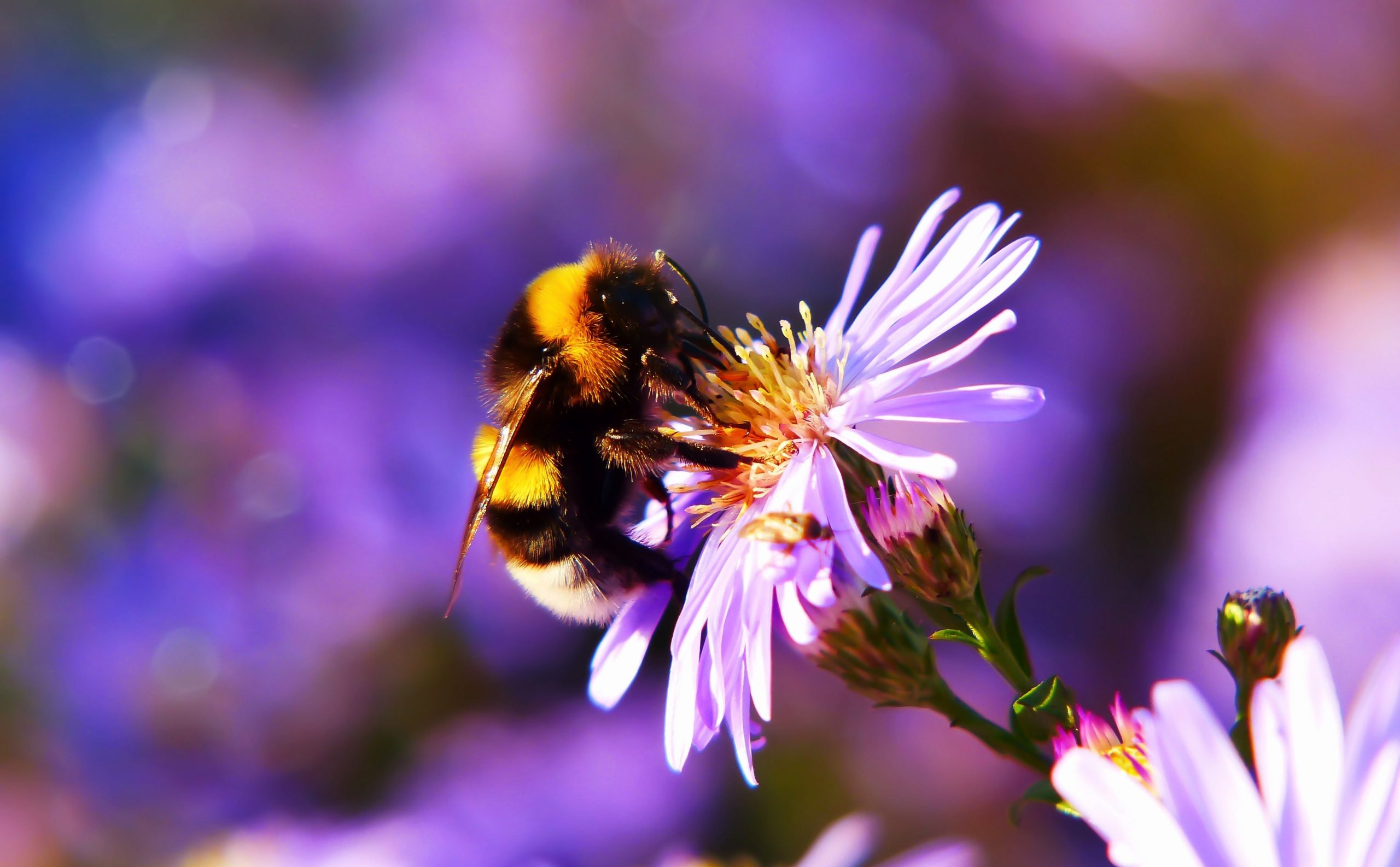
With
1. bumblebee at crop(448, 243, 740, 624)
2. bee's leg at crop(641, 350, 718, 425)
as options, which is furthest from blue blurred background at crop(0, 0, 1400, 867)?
bee's leg at crop(641, 350, 718, 425)

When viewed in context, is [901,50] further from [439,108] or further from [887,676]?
[887,676]

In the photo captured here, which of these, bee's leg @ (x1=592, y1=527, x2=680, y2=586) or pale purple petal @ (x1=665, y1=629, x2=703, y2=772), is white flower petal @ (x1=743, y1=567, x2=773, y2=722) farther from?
bee's leg @ (x1=592, y1=527, x2=680, y2=586)

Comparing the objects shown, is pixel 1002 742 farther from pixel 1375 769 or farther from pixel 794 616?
pixel 1375 769

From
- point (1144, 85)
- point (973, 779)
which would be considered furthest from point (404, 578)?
point (1144, 85)

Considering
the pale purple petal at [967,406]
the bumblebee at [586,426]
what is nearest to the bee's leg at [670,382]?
the bumblebee at [586,426]

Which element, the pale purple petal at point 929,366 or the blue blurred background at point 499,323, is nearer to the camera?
the pale purple petal at point 929,366

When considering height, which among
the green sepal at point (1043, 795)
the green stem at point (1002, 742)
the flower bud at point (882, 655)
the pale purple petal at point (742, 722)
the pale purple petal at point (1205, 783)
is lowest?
the pale purple petal at point (1205, 783)

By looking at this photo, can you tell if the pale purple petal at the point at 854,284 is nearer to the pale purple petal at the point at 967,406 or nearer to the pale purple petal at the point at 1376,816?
the pale purple petal at the point at 967,406
